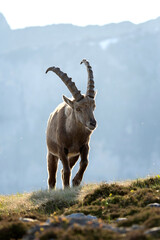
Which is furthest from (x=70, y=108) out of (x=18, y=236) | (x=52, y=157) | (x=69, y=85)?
(x=18, y=236)

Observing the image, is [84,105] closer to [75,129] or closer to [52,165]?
[75,129]

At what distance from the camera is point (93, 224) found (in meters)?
5.46

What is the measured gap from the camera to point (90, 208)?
8039 millimetres

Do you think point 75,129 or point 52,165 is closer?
point 75,129

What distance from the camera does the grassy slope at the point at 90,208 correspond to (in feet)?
16.0

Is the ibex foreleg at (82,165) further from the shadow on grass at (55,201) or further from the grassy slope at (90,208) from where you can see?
the shadow on grass at (55,201)

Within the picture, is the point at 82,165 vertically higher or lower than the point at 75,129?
lower

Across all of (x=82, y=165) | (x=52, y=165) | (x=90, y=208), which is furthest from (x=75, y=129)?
(x=90, y=208)

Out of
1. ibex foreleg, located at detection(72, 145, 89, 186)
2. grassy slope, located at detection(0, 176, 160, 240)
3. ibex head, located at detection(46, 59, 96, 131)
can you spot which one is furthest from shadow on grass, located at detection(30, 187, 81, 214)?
ibex head, located at detection(46, 59, 96, 131)

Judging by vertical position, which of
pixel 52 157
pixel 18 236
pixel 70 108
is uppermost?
pixel 70 108

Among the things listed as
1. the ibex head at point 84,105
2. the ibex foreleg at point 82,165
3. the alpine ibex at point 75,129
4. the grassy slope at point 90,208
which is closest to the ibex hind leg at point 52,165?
the alpine ibex at point 75,129

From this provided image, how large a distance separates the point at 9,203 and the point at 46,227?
21.0 ft

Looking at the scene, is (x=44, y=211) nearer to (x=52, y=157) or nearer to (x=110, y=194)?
(x=110, y=194)

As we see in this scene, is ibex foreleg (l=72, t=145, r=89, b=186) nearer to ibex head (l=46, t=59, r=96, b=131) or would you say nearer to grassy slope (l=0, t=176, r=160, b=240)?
ibex head (l=46, t=59, r=96, b=131)
